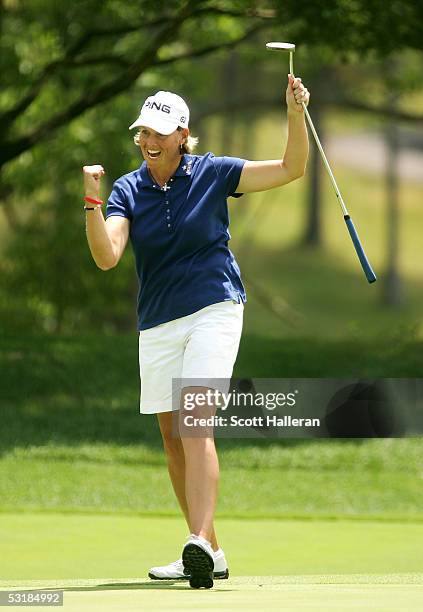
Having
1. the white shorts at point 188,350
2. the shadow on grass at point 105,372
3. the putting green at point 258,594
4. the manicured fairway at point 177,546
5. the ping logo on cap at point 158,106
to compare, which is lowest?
the putting green at point 258,594

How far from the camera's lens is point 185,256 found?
17.4ft

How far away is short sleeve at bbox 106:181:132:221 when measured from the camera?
17.4 ft

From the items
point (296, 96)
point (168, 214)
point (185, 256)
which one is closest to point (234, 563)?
point (185, 256)

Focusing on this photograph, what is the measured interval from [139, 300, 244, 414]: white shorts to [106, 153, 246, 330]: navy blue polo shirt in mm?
39

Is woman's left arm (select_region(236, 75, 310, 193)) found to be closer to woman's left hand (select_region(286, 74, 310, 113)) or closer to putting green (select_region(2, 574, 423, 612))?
woman's left hand (select_region(286, 74, 310, 113))

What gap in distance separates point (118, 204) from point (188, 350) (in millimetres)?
592

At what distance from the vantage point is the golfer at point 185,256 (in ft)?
17.1

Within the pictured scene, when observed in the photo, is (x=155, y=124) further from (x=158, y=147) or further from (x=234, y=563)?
(x=234, y=563)

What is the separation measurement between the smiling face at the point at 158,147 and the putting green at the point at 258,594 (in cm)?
151

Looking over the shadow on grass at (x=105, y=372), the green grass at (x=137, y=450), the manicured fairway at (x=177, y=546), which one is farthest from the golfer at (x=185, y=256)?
the shadow on grass at (x=105, y=372)

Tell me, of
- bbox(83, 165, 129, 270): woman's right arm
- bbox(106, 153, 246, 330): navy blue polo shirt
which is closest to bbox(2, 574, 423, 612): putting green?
bbox(106, 153, 246, 330): navy blue polo shirt

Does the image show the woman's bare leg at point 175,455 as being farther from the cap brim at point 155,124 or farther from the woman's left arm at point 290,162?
the cap brim at point 155,124

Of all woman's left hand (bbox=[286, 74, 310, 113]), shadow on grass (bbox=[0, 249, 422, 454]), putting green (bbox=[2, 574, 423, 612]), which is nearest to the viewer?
putting green (bbox=[2, 574, 423, 612])

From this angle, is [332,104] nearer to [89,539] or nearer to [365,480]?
[365,480]
